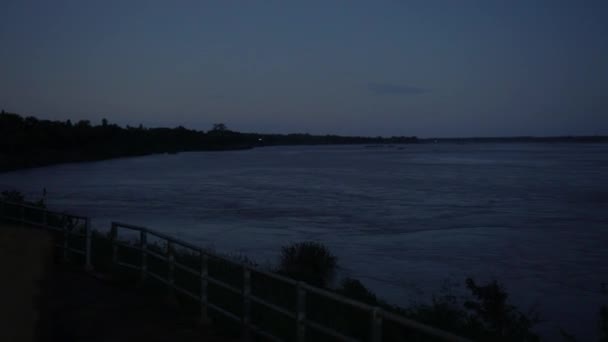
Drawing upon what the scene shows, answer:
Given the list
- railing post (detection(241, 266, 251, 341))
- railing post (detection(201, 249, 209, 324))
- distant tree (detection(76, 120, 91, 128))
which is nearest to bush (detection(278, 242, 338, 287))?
railing post (detection(201, 249, 209, 324))

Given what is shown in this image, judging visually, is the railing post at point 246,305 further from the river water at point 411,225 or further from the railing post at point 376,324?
the river water at point 411,225

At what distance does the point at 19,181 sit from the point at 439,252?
48084 millimetres

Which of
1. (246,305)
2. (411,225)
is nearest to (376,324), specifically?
(246,305)

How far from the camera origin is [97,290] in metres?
9.12

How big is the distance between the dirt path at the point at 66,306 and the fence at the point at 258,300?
14.3 inches

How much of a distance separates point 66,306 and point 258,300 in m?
2.89

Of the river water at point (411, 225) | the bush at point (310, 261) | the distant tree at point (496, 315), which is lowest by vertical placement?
the river water at point (411, 225)

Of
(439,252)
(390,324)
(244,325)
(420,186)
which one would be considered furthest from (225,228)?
(420,186)

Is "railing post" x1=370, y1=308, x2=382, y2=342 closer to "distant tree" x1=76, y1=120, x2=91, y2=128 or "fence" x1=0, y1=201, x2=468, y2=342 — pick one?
"fence" x1=0, y1=201, x2=468, y2=342

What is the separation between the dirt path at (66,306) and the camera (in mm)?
3369

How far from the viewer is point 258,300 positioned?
656cm

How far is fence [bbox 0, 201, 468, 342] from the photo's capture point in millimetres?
5461

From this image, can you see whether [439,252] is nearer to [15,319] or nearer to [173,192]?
[15,319]

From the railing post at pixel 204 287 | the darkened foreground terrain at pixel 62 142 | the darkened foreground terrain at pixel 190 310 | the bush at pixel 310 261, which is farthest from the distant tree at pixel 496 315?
the darkened foreground terrain at pixel 62 142
